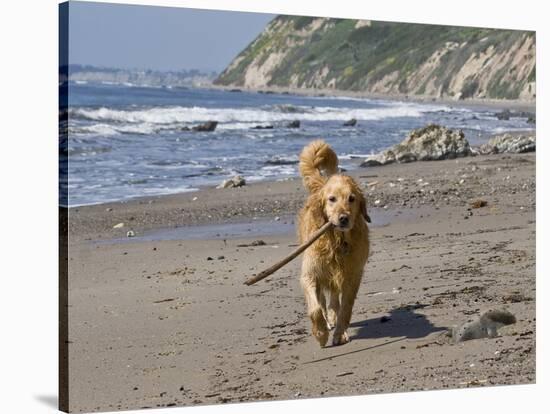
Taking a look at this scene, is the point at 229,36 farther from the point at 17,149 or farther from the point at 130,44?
the point at 17,149

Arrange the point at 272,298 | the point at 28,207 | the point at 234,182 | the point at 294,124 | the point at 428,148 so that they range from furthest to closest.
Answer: the point at 428,148 → the point at 294,124 → the point at 234,182 → the point at 272,298 → the point at 28,207

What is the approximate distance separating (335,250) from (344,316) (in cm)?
48

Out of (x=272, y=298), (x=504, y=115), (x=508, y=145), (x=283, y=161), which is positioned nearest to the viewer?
(x=272, y=298)

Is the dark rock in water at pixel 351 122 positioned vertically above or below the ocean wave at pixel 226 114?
below

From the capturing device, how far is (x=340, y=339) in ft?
24.6

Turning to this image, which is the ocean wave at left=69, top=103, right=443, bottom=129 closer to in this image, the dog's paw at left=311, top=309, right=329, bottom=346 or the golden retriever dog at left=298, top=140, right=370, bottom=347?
the golden retriever dog at left=298, top=140, right=370, bottom=347

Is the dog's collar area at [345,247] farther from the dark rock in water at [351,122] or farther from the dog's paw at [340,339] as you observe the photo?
the dark rock in water at [351,122]

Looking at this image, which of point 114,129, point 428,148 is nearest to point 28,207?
point 114,129

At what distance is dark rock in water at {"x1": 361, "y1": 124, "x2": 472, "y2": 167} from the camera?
968 centimetres

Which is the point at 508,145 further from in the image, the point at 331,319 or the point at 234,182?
the point at 331,319

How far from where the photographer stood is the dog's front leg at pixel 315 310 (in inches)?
287

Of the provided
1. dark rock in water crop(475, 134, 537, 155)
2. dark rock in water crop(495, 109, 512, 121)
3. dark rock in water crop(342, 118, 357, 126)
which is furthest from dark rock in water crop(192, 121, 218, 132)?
dark rock in water crop(475, 134, 537, 155)

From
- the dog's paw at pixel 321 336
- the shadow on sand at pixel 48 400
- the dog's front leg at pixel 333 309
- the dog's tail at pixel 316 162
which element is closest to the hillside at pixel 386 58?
the dog's tail at pixel 316 162

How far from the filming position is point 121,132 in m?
7.45
